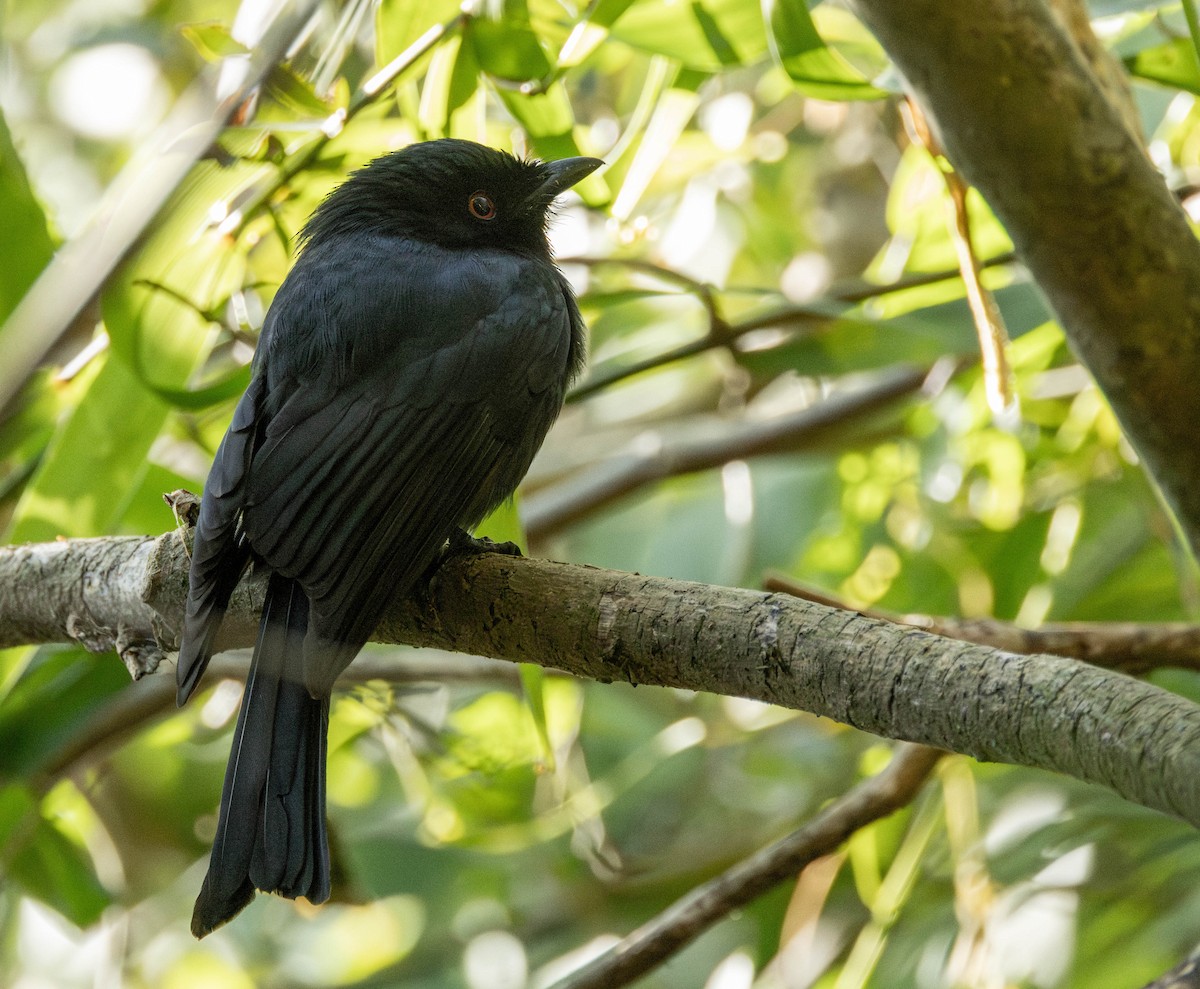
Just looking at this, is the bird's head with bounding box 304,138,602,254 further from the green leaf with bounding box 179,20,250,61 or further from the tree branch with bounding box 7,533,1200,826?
the tree branch with bounding box 7,533,1200,826

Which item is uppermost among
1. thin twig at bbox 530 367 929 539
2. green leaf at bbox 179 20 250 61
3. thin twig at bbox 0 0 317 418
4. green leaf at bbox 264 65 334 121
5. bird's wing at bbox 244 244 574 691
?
green leaf at bbox 179 20 250 61

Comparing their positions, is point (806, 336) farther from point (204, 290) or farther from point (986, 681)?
point (986, 681)

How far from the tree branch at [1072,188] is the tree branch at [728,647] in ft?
2.11

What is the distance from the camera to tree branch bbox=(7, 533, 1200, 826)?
1654 millimetres

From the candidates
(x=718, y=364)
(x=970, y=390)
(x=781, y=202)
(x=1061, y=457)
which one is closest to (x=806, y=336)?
(x=970, y=390)

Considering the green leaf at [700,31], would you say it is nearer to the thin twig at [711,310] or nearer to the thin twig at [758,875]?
the thin twig at [711,310]

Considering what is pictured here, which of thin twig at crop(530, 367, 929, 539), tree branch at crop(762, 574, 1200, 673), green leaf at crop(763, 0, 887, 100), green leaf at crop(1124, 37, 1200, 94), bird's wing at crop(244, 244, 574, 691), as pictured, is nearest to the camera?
bird's wing at crop(244, 244, 574, 691)

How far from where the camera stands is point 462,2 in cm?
315

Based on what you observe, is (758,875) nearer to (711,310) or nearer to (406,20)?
(711,310)

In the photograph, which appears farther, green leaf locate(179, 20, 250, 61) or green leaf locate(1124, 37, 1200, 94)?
green leaf locate(1124, 37, 1200, 94)

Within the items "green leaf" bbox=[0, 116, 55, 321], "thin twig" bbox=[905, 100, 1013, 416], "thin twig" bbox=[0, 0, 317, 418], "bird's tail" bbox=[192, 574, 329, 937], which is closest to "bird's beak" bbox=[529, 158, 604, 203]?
"thin twig" bbox=[905, 100, 1013, 416]

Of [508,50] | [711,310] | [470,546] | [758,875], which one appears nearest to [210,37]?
[508,50]

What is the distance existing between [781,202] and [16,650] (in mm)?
3844

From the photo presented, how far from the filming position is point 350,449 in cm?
268
